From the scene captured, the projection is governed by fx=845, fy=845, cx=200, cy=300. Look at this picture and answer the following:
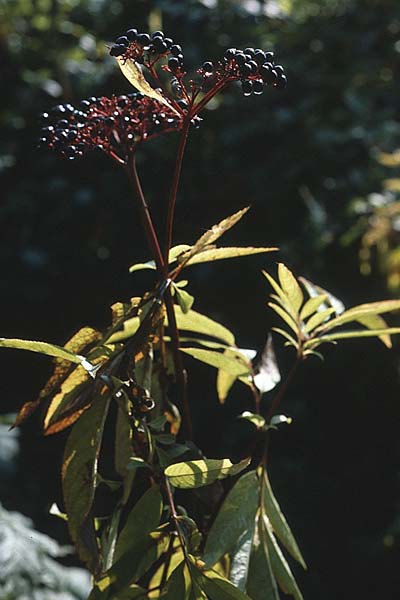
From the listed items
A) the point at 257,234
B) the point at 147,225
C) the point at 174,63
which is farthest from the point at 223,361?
the point at 257,234

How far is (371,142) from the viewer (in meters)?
2.34

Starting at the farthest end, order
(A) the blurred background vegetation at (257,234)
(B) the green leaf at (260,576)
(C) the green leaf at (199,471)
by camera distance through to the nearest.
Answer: (A) the blurred background vegetation at (257,234) → (B) the green leaf at (260,576) → (C) the green leaf at (199,471)

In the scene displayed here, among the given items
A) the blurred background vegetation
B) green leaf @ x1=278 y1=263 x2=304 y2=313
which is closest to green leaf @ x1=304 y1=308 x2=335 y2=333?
green leaf @ x1=278 y1=263 x2=304 y2=313

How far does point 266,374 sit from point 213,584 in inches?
9.1

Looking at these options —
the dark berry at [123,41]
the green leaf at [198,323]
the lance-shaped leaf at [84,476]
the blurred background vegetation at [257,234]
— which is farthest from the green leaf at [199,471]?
the blurred background vegetation at [257,234]

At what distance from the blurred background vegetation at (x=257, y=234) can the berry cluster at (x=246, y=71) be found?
4.19 ft

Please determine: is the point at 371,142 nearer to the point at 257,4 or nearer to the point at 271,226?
the point at 271,226

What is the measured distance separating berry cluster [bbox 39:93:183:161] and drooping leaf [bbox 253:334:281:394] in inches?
9.8

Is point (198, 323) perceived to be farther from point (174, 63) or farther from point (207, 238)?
point (174, 63)

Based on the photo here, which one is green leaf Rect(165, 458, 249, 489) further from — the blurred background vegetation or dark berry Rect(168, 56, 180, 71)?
the blurred background vegetation

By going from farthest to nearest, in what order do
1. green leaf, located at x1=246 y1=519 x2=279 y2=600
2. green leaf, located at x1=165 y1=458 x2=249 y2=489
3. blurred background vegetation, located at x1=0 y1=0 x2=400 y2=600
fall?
blurred background vegetation, located at x1=0 y1=0 x2=400 y2=600, green leaf, located at x1=246 y1=519 x2=279 y2=600, green leaf, located at x1=165 y1=458 x2=249 y2=489

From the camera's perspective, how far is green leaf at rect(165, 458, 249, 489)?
619mm

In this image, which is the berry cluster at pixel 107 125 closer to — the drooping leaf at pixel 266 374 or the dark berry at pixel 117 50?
the dark berry at pixel 117 50

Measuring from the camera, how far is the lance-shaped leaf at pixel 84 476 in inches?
25.9
